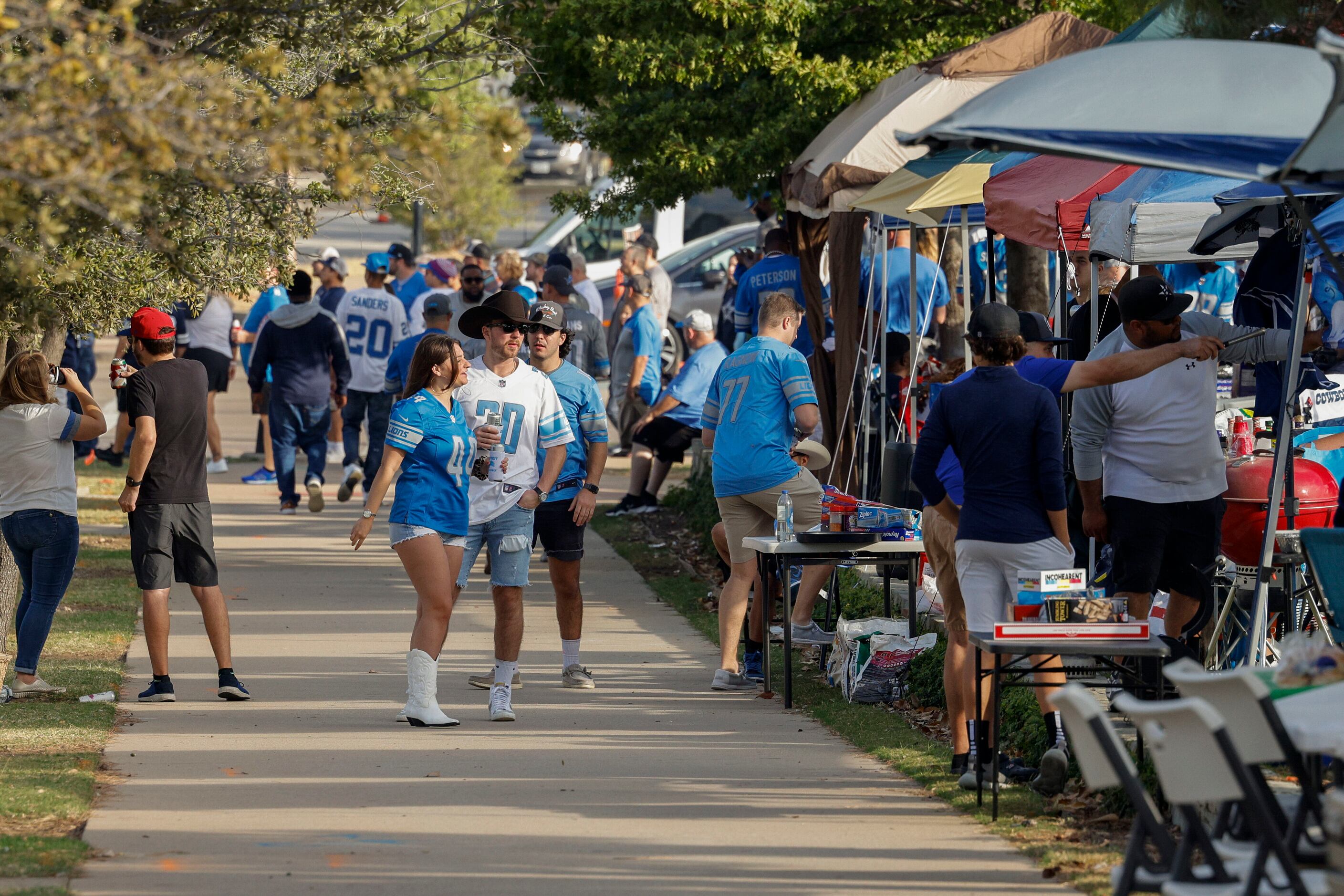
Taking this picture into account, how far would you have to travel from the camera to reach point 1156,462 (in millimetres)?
7586

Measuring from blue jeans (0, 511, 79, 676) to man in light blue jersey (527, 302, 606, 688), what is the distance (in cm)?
234

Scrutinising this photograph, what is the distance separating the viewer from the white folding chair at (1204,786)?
172 inches

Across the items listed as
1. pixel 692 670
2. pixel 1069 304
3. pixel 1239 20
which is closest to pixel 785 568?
pixel 692 670

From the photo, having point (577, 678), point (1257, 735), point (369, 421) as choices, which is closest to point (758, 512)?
point (577, 678)

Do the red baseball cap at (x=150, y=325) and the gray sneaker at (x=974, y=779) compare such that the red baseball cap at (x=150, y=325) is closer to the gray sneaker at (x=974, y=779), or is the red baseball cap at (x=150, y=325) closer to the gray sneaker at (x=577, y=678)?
the gray sneaker at (x=577, y=678)

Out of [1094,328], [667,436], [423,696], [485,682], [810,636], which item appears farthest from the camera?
[667,436]

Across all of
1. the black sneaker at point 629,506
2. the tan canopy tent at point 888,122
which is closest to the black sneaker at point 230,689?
the tan canopy tent at point 888,122

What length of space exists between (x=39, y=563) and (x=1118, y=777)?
5988 mm

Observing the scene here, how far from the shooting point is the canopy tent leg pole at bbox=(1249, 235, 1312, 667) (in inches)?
268

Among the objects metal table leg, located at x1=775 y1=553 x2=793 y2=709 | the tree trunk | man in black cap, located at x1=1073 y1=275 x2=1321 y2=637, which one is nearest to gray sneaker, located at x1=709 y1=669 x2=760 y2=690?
metal table leg, located at x1=775 y1=553 x2=793 y2=709

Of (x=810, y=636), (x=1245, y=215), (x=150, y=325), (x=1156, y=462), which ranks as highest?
(x=1245, y=215)

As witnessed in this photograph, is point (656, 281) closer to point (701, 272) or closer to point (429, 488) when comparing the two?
point (701, 272)

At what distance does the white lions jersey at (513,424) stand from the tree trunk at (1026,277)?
18.9 feet

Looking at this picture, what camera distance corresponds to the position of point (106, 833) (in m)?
6.34
